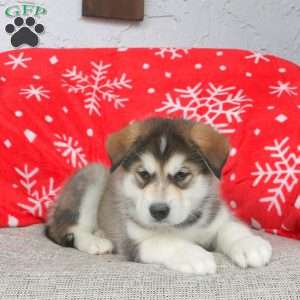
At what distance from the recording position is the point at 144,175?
5.65ft

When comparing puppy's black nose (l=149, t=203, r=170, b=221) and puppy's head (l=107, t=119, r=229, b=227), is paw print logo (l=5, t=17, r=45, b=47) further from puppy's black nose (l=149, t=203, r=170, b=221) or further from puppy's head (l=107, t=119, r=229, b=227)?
puppy's black nose (l=149, t=203, r=170, b=221)

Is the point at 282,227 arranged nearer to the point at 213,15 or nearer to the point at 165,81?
the point at 165,81

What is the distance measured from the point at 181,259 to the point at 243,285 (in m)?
0.24

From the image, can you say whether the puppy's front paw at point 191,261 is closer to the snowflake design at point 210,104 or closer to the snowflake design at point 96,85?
the snowflake design at point 210,104

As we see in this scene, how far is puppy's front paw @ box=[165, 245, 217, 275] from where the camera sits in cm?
145

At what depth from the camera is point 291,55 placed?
3479mm

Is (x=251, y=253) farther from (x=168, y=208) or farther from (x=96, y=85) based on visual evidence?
(x=96, y=85)

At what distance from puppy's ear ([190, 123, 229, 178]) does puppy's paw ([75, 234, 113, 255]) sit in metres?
0.48

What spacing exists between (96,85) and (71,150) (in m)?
0.45

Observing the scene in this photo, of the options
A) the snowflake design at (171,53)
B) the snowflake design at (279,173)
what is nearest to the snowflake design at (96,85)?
the snowflake design at (171,53)

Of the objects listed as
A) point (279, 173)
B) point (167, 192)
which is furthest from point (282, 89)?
point (167, 192)

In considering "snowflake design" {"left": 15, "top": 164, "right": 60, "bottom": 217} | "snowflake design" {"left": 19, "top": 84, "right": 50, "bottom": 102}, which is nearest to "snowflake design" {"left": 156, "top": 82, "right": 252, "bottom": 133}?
"snowflake design" {"left": 19, "top": 84, "right": 50, "bottom": 102}

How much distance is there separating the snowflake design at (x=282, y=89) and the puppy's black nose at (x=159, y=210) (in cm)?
116

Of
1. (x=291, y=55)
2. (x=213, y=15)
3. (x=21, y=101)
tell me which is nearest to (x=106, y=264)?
(x=21, y=101)
